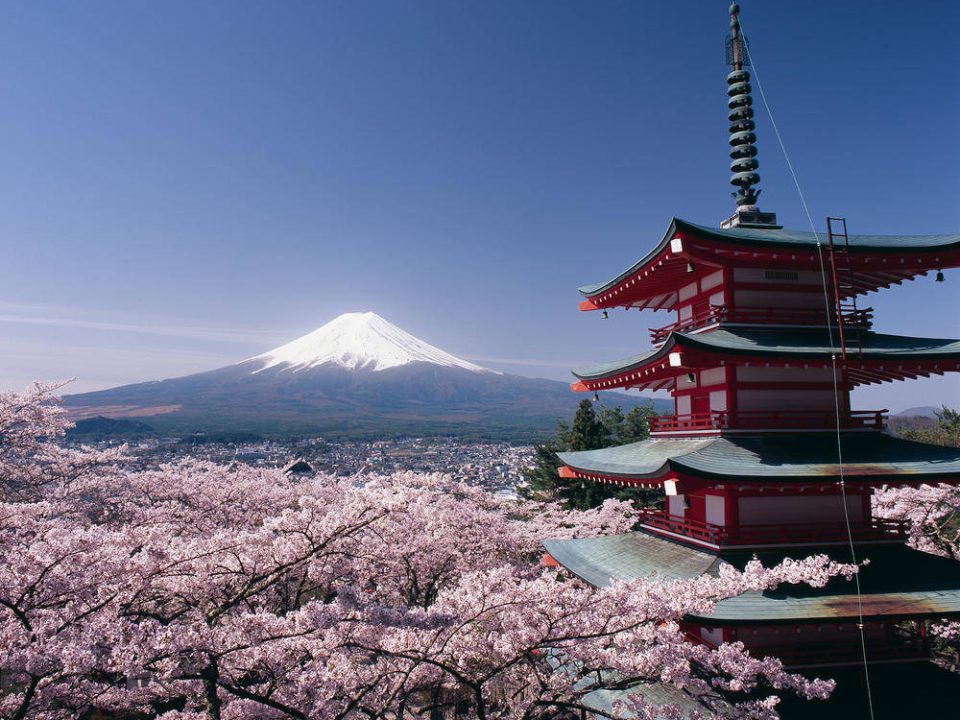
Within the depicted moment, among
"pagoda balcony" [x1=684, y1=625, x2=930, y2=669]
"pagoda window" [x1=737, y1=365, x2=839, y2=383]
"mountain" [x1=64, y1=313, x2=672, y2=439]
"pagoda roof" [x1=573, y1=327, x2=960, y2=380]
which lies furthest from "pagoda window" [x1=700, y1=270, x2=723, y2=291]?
"mountain" [x1=64, y1=313, x2=672, y2=439]

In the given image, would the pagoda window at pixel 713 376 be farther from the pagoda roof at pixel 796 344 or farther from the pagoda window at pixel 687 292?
the pagoda window at pixel 687 292

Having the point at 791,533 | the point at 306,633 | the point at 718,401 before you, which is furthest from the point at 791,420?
the point at 306,633

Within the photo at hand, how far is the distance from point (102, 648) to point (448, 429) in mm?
109821

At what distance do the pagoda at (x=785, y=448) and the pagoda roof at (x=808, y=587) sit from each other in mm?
27

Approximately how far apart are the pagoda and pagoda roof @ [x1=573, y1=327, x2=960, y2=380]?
0.03 metres

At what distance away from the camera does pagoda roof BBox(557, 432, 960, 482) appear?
850cm

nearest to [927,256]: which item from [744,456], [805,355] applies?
[805,355]

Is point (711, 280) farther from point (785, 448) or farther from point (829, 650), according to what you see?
point (829, 650)

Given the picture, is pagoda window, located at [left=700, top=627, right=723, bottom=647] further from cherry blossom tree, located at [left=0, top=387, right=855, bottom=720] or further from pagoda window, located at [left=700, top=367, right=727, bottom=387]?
pagoda window, located at [left=700, top=367, right=727, bottom=387]

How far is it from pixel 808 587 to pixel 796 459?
1945 millimetres

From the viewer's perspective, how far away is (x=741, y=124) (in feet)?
39.4

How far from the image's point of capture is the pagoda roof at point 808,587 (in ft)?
25.1

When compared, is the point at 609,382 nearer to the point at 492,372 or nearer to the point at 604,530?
the point at 604,530

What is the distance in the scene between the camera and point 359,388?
156 meters
